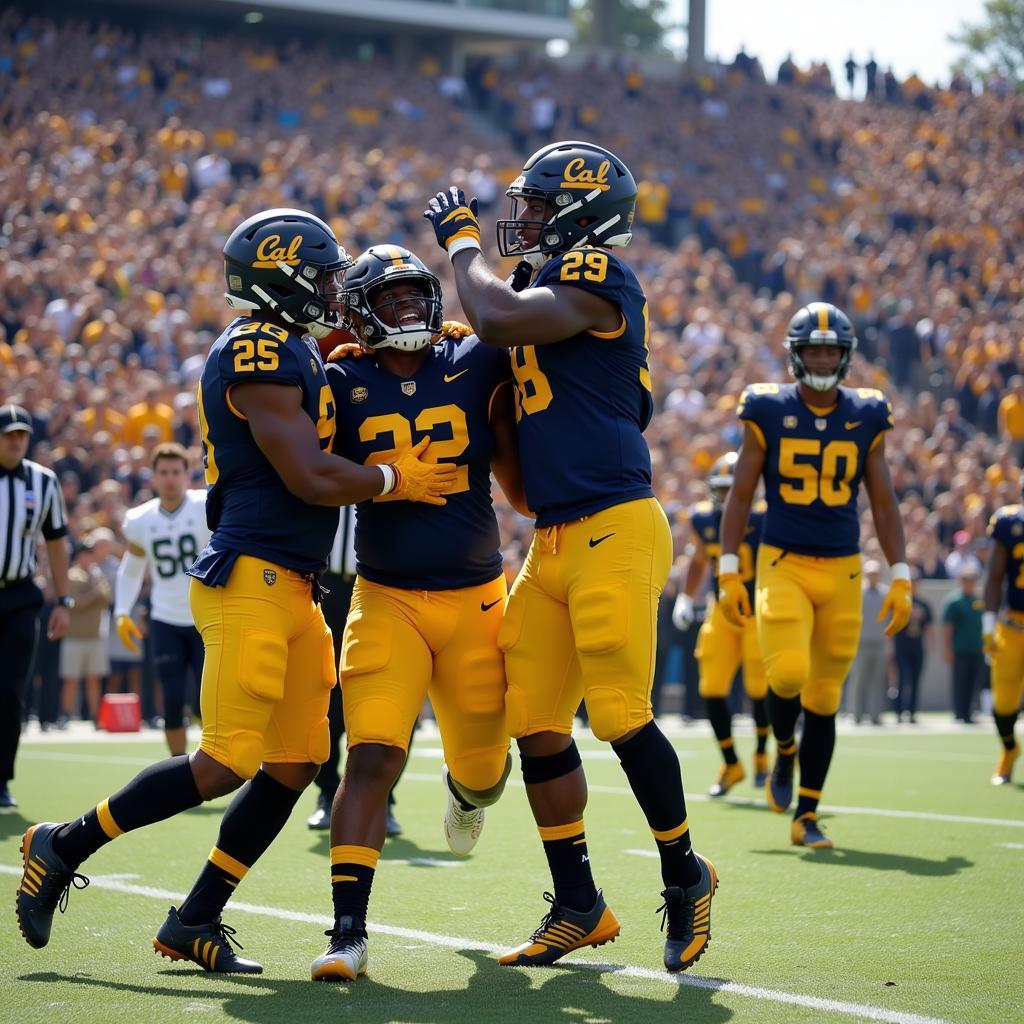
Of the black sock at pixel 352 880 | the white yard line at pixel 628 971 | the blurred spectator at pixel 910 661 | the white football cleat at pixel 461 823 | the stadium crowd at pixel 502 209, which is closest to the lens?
the white yard line at pixel 628 971

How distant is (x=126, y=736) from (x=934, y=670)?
922 cm

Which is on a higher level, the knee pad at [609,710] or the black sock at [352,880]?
the knee pad at [609,710]

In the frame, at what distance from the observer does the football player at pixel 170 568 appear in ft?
30.0

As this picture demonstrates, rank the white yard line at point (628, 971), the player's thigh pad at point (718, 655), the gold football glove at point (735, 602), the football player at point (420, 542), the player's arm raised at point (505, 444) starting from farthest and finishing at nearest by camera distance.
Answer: the player's thigh pad at point (718, 655) < the gold football glove at point (735, 602) < the player's arm raised at point (505, 444) < the football player at point (420, 542) < the white yard line at point (628, 971)

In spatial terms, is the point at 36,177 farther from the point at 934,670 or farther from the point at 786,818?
the point at 786,818

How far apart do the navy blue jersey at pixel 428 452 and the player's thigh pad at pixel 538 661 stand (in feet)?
0.64

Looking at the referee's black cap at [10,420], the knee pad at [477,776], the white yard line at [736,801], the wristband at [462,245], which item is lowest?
the white yard line at [736,801]

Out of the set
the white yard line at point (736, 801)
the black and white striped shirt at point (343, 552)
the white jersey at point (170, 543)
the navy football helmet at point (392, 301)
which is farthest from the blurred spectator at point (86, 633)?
the navy football helmet at point (392, 301)

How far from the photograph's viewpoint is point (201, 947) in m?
4.71

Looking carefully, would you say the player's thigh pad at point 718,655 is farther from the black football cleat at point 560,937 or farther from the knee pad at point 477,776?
the black football cleat at point 560,937

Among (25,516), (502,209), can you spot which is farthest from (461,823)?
(502,209)

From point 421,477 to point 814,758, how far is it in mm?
3130

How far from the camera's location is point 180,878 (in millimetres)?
6285

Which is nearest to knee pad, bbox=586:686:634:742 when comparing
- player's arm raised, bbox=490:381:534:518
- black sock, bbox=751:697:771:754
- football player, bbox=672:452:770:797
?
player's arm raised, bbox=490:381:534:518
